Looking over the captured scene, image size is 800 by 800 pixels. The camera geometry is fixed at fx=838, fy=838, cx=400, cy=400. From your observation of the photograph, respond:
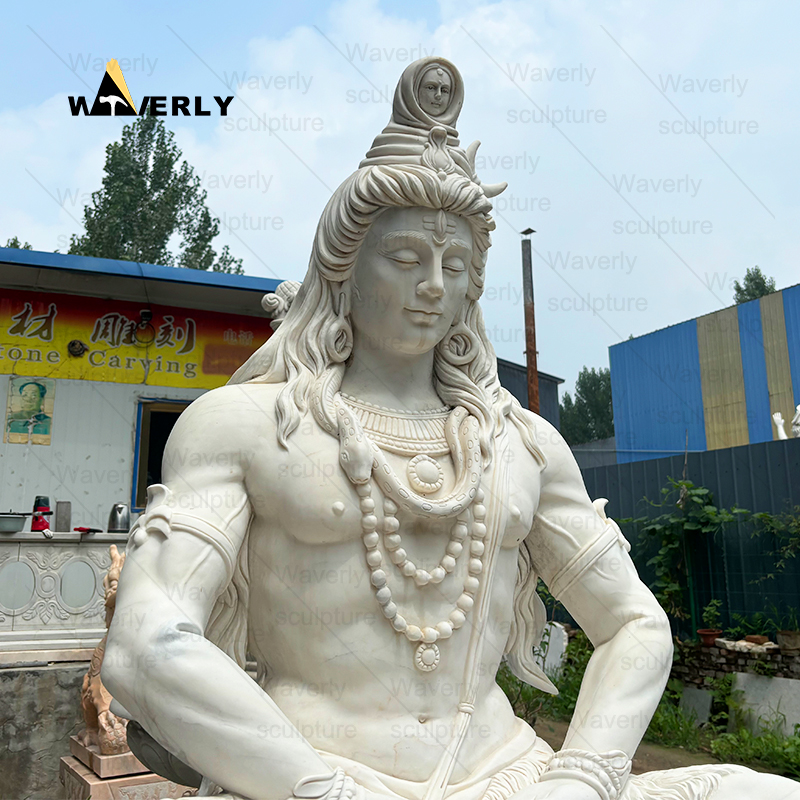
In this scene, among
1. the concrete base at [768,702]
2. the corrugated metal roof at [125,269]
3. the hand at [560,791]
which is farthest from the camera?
the corrugated metal roof at [125,269]

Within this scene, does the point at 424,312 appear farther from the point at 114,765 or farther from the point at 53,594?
the point at 53,594

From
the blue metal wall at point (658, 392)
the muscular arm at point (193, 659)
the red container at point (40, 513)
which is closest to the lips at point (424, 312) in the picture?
the muscular arm at point (193, 659)

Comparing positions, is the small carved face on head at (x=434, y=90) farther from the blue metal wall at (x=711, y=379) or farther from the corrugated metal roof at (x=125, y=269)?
the blue metal wall at (x=711, y=379)

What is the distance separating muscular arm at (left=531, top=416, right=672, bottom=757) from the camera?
2.01 meters

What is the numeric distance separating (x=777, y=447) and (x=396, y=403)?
6098 millimetres

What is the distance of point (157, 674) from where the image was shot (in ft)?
5.51

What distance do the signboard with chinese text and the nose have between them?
6.53m

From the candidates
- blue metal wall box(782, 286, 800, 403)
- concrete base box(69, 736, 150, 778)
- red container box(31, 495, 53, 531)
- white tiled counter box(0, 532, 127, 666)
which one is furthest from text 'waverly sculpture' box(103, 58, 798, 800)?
blue metal wall box(782, 286, 800, 403)

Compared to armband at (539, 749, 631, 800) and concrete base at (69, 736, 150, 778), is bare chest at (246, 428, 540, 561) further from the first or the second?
concrete base at (69, 736, 150, 778)

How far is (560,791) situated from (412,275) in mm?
1249

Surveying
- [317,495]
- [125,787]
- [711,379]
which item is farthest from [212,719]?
[711,379]

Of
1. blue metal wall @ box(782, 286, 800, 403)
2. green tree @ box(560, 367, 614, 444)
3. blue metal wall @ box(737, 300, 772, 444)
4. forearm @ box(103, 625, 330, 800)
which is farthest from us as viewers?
green tree @ box(560, 367, 614, 444)

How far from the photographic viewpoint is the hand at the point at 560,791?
69.5 inches

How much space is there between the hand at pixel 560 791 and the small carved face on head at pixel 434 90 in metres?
1.68
